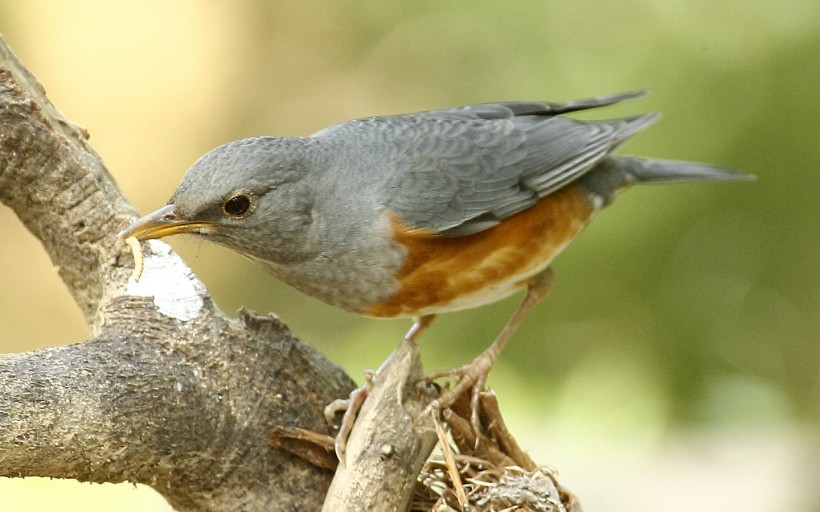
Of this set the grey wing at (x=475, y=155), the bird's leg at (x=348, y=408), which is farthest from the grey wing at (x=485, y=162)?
the bird's leg at (x=348, y=408)

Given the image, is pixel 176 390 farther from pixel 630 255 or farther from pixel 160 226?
pixel 630 255

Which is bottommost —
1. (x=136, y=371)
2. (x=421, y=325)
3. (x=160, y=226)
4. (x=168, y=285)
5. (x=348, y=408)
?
(x=136, y=371)

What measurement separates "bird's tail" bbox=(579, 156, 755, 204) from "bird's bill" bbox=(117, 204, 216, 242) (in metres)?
2.16

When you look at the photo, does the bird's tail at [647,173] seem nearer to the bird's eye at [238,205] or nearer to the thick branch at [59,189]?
the bird's eye at [238,205]

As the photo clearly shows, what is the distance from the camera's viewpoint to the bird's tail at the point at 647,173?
4680mm

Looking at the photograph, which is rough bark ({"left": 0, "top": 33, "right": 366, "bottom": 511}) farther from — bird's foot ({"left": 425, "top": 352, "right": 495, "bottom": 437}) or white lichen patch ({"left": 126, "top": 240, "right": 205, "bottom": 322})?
bird's foot ({"left": 425, "top": 352, "right": 495, "bottom": 437})

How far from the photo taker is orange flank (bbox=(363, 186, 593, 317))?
3.76 meters

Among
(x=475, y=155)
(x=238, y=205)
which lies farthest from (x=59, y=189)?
(x=475, y=155)

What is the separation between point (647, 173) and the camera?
4805 mm

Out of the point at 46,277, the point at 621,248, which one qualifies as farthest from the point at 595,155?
the point at 46,277

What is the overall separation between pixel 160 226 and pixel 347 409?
933 mm

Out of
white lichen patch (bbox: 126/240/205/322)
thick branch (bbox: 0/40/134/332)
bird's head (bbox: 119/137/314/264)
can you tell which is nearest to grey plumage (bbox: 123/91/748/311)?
bird's head (bbox: 119/137/314/264)

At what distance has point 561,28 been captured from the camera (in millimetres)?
6613

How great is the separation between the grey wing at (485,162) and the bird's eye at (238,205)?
589mm
